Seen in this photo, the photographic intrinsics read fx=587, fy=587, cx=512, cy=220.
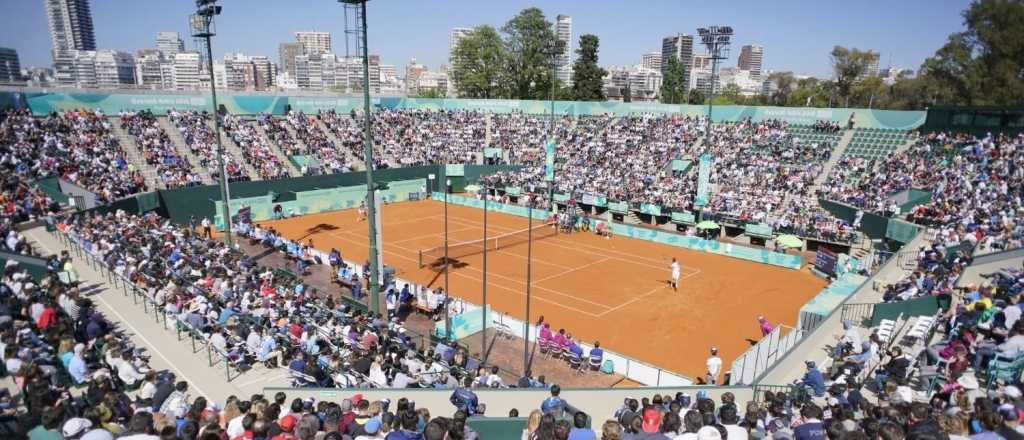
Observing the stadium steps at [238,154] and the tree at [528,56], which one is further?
the tree at [528,56]

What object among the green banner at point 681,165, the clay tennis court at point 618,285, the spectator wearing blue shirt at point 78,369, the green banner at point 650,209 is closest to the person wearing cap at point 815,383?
the clay tennis court at point 618,285

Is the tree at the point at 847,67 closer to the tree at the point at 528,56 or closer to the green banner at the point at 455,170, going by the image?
the tree at the point at 528,56

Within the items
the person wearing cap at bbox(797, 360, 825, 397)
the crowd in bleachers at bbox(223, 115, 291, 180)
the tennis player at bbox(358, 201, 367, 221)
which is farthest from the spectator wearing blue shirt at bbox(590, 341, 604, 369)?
the crowd in bleachers at bbox(223, 115, 291, 180)

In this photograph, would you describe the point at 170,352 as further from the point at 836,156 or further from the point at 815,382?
the point at 836,156

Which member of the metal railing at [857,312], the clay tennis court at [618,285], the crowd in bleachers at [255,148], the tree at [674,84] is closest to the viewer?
the metal railing at [857,312]

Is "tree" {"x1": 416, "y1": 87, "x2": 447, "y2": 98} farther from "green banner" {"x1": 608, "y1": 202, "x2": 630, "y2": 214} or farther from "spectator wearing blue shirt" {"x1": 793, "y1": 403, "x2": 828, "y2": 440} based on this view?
"spectator wearing blue shirt" {"x1": 793, "y1": 403, "x2": 828, "y2": 440}

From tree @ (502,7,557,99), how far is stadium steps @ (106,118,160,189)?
52254 mm

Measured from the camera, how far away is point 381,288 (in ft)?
79.2

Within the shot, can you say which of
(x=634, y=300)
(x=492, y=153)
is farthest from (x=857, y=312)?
(x=492, y=153)

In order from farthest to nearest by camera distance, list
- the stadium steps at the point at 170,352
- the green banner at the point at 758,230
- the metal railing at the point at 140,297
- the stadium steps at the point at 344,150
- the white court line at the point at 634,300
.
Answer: the stadium steps at the point at 344,150
the green banner at the point at 758,230
the white court line at the point at 634,300
the metal railing at the point at 140,297
the stadium steps at the point at 170,352

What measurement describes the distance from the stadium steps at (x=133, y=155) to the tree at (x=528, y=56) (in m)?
52.3

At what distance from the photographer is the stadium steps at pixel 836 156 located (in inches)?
1636

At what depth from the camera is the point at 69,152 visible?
35531 mm

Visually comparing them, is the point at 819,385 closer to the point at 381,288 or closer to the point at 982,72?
the point at 381,288
